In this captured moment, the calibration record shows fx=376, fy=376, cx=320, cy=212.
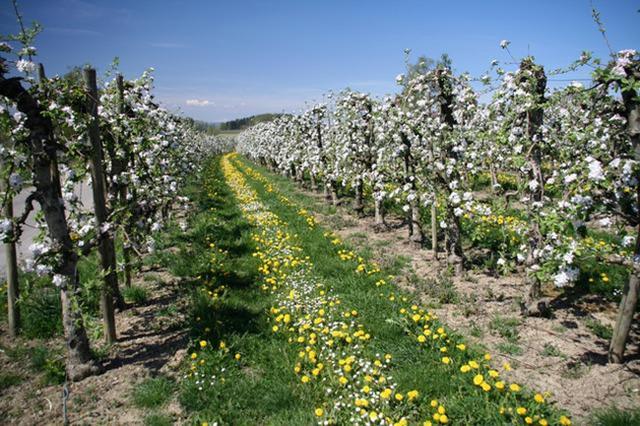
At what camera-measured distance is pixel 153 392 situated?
4.60 metres

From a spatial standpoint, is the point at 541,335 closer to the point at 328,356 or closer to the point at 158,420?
the point at 328,356

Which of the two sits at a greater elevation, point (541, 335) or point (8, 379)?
point (541, 335)

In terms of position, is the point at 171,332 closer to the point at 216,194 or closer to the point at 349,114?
the point at 349,114

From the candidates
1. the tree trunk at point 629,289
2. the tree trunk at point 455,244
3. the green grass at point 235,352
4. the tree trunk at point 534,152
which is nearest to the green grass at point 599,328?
the tree trunk at point 534,152

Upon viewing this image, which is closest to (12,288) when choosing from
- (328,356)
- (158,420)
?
(158,420)

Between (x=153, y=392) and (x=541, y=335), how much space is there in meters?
5.47

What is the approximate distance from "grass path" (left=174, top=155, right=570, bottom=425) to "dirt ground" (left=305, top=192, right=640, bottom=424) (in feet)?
1.57

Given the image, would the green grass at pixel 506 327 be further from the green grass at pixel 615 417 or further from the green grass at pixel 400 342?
the green grass at pixel 615 417

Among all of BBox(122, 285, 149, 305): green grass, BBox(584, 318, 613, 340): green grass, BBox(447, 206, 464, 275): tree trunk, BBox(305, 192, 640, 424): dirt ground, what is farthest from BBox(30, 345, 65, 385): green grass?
BBox(584, 318, 613, 340): green grass

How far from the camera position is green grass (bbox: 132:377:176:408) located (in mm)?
4492

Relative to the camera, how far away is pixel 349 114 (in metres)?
13.2

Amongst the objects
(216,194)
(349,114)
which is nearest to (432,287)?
(349,114)

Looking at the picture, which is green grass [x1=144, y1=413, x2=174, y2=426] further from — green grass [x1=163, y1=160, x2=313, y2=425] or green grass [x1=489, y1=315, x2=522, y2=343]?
green grass [x1=489, y1=315, x2=522, y2=343]

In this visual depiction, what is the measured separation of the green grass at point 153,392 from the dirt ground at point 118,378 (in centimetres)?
9
